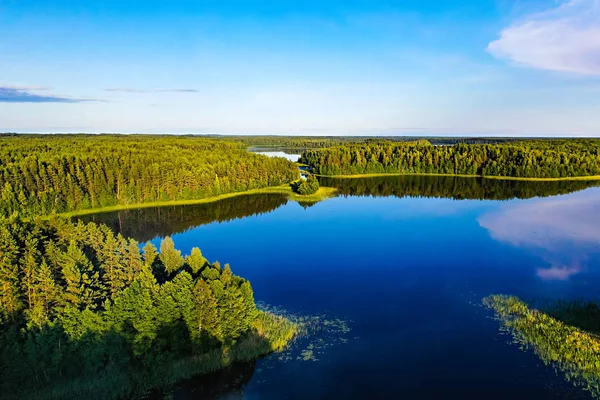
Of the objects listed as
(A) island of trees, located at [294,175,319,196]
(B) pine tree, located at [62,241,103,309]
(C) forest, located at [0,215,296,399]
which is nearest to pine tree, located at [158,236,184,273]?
(C) forest, located at [0,215,296,399]

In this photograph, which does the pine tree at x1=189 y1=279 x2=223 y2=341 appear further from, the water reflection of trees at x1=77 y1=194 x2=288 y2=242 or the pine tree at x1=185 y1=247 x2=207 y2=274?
the water reflection of trees at x1=77 y1=194 x2=288 y2=242

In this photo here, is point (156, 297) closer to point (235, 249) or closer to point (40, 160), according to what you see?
point (235, 249)

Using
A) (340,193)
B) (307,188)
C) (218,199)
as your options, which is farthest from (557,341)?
(340,193)

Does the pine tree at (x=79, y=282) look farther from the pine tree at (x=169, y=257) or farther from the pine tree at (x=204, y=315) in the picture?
the pine tree at (x=204, y=315)


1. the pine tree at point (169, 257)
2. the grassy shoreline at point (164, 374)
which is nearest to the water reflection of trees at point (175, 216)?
the pine tree at point (169, 257)

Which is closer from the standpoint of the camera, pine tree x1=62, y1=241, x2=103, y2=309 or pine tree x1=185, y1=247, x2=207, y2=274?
pine tree x1=62, y1=241, x2=103, y2=309

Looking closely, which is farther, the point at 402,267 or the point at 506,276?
the point at 402,267

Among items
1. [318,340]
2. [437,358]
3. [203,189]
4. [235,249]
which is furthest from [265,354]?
[203,189]
